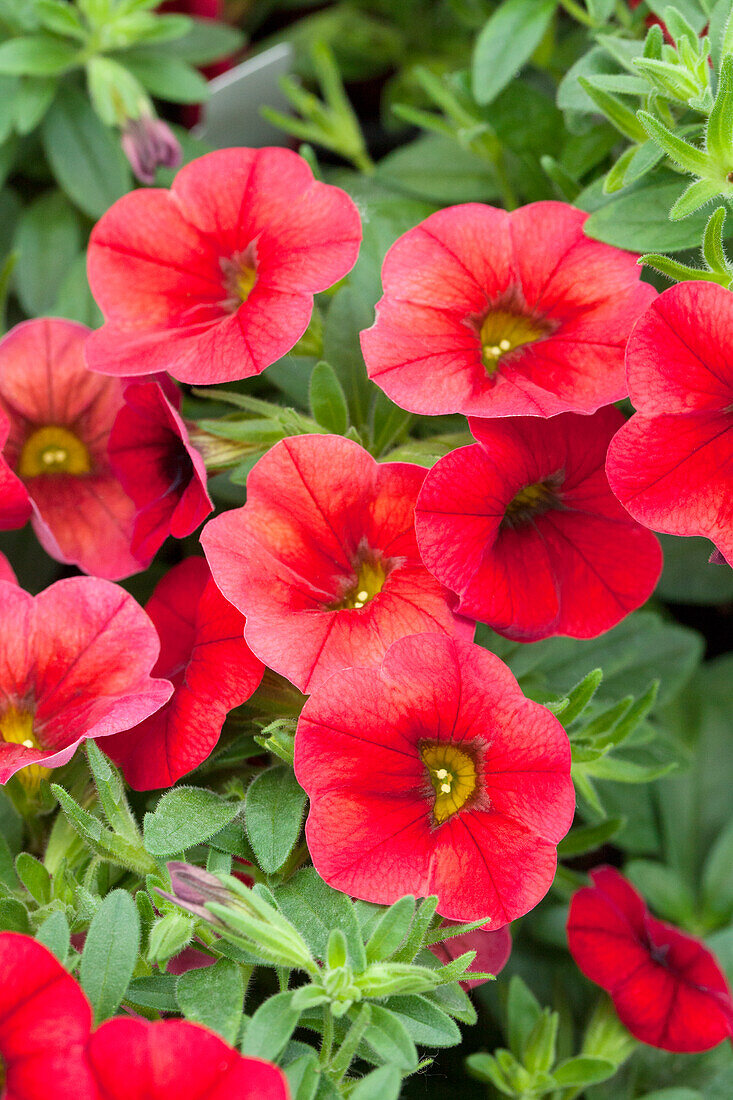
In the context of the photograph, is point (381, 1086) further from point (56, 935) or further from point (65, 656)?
point (65, 656)

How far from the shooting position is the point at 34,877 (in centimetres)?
63

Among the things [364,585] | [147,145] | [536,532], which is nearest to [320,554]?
[364,585]

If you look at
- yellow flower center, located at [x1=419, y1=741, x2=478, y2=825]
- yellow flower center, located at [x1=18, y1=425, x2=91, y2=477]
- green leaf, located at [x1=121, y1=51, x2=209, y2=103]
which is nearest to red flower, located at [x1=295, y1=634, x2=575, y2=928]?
yellow flower center, located at [x1=419, y1=741, x2=478, y2=825]

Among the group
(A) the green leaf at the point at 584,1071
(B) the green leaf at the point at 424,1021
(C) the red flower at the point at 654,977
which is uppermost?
(B) the green leaf at the point at 424,1021

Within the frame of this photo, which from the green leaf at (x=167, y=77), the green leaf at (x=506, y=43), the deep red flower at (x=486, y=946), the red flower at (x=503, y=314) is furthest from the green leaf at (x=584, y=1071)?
the green leaf at (x=167, y=77)

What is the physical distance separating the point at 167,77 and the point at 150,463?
0.50 metres

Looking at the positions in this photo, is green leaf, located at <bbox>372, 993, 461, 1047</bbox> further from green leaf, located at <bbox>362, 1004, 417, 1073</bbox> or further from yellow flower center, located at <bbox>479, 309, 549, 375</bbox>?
yellow flower center, located at <bbox>479, 309, 549, 375</bbox>

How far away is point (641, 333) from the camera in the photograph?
0.59m

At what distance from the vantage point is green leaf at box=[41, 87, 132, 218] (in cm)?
102

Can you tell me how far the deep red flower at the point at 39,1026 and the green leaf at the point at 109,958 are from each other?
0.05 m

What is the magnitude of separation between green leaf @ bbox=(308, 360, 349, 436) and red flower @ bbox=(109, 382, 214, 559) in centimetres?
9

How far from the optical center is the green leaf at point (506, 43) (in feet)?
2.97

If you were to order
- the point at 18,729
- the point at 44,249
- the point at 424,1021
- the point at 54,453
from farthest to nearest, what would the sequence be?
the point at 44,249, the point at 54,453, the point at 18,729, the point at 424,1021

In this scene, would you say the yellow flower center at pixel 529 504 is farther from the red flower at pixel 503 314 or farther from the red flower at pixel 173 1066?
the red flower at pixel 173 1066
